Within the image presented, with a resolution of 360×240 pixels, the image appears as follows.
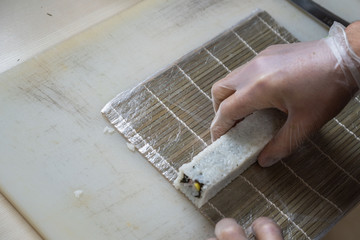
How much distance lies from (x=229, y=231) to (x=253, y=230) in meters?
0.12

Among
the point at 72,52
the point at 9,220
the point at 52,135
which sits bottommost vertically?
the point at 9,220

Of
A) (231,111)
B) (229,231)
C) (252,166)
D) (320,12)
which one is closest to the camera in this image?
(229,231)

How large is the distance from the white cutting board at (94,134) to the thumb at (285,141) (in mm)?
329

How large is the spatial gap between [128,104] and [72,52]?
14.7 inches

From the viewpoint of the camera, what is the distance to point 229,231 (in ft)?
4.42

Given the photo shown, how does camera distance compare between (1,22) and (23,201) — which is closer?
(23,201)

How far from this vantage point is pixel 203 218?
1.53 metres

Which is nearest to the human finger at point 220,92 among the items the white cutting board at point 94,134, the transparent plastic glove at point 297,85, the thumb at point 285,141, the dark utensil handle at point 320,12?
the transparent plastic glove at point 297,85

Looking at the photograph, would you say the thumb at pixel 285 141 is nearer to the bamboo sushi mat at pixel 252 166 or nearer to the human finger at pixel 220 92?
the bamboo sushi mat at pixel 252 166

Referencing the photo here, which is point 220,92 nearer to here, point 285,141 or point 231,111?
point 231,111

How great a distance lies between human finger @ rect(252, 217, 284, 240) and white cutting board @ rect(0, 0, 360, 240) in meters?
0.19

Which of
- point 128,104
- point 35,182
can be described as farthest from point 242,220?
point 35,182

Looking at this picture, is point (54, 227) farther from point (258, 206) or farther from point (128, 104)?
point (258, 206)

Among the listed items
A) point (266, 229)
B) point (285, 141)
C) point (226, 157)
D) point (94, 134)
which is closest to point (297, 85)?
point (285, 141)
